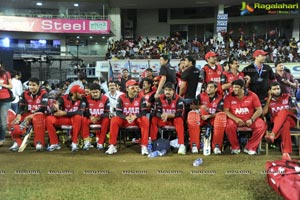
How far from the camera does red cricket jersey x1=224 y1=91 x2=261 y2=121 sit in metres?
6.30

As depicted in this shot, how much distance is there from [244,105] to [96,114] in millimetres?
2683

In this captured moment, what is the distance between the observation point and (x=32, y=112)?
22.9 ft

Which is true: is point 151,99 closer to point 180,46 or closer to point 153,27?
point 180,46

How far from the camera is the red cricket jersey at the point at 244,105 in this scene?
20.7 feet

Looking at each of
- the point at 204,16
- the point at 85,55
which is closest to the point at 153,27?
the point at 204,16

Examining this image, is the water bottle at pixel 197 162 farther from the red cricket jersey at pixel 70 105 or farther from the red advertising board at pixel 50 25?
the red advertising board at pixel 50 25

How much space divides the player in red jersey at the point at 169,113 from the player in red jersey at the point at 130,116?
227mm

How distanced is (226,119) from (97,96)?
2.42 meters

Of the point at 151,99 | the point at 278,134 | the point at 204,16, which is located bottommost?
the point at 278,134

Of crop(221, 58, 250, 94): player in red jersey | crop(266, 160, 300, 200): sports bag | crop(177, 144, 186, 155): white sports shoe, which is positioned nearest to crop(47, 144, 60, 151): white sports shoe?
crop(177, 144, 186, 155): white sports shoe

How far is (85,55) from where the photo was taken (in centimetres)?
3116

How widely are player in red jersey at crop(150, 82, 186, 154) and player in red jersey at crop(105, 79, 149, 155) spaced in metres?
0.23

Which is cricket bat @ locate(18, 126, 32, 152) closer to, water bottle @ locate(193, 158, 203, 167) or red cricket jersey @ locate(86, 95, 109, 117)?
red cricket jersey @ locate(86, 95, 109, 117)

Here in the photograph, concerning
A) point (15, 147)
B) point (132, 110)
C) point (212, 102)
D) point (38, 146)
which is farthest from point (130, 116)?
point (15, 147)
